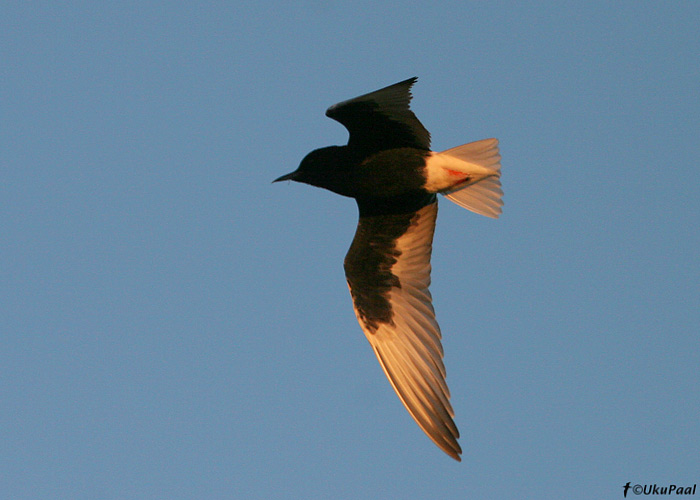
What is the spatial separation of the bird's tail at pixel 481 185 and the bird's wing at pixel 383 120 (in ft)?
1.28

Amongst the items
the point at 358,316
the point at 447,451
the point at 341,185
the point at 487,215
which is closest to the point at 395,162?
the point at 341,185

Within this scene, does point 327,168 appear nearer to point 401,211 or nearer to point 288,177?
point 288,177

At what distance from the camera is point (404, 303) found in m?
8.09

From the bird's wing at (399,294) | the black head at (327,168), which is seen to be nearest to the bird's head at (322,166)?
the black head at (327,168)

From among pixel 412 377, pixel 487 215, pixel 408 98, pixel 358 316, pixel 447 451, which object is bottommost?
pixel 447 451

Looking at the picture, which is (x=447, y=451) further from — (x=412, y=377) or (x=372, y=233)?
(x=372, y=233)

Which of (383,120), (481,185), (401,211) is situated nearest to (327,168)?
(383,120)

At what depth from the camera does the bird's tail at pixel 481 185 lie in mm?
7566

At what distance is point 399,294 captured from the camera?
8.15 metres

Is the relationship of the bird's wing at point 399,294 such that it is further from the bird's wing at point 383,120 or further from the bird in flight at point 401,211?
the bird's wing at point 383,120

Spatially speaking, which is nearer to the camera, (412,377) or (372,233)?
(412,377)

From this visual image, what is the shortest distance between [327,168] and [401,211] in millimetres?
946

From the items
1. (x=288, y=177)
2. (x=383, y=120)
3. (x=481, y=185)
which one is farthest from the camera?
(x=481, y=185)

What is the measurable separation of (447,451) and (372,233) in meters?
2.28
